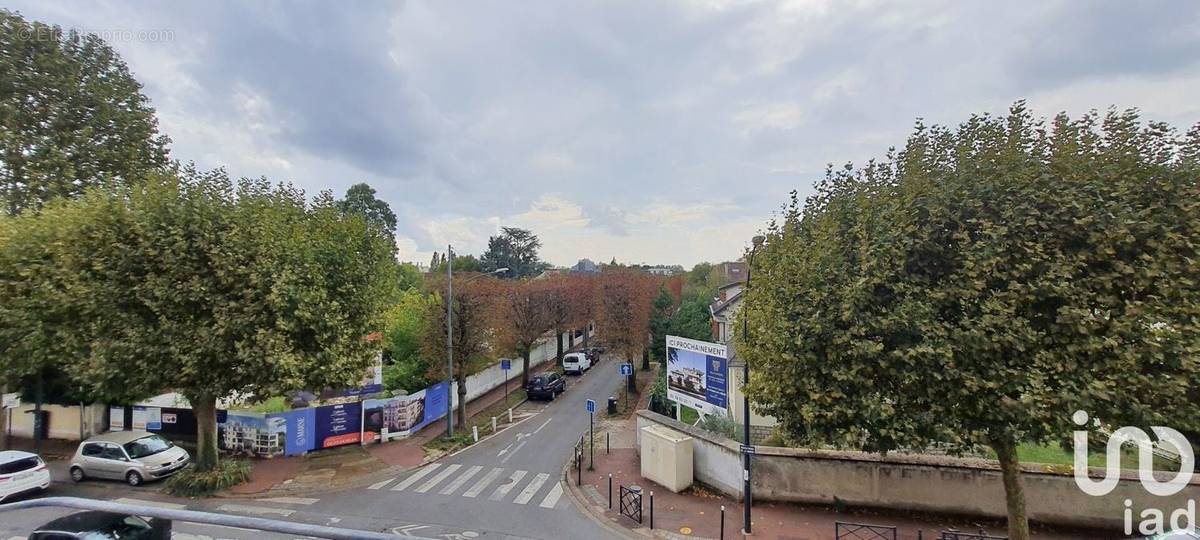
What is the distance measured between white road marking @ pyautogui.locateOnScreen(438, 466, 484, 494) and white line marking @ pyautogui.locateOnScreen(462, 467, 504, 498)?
472 millimetres

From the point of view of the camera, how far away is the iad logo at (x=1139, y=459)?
29.3 feet

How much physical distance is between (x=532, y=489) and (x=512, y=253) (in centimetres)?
6346

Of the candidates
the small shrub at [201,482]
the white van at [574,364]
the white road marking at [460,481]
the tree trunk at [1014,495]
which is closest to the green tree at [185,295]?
the small shrub at [201,482]

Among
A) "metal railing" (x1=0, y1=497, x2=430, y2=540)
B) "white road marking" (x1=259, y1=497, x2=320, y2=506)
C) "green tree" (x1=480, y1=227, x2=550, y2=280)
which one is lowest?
"white road marking" (x1=259, y1=497, x2=320, y2=506)

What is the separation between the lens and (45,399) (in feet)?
67.6

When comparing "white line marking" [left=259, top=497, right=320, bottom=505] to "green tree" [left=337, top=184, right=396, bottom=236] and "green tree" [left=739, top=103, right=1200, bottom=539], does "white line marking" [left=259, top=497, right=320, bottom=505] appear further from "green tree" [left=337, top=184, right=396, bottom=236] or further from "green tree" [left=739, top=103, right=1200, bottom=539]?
"green tree" [left=337, top=184, right=396, bottom=236]

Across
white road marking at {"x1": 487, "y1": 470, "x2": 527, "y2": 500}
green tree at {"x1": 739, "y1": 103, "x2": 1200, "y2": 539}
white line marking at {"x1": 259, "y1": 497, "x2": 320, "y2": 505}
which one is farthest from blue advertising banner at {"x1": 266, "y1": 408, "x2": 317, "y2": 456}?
green tree at {"x1": 739, "y1": 103, "x2": 1200, "y2": 539}

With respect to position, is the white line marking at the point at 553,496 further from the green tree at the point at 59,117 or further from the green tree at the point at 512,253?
the green tree at the point at 512,253

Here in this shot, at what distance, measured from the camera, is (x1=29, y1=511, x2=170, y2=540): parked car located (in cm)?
294

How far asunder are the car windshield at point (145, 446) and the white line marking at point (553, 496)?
12.3 metres

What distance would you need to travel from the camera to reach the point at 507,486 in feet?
54.5

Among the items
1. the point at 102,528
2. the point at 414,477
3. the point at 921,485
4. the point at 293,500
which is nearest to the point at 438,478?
the point at 414,477

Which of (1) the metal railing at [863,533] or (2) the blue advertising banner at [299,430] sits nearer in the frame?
(1) the metal railing at [863,533]

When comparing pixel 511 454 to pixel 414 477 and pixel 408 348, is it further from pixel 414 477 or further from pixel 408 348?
pixel 408 348
